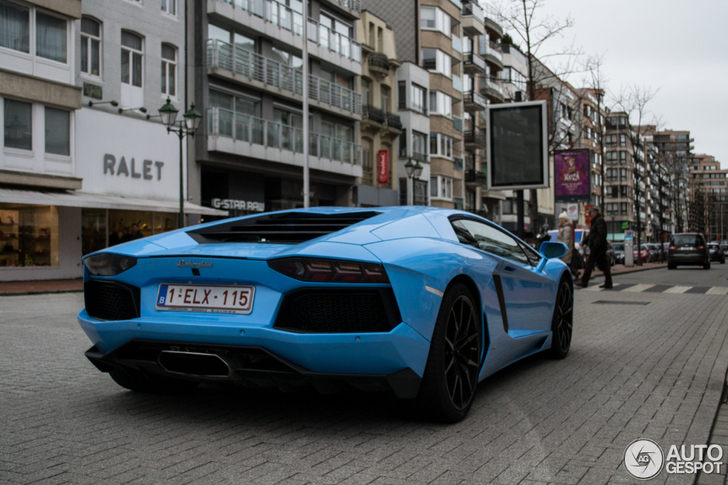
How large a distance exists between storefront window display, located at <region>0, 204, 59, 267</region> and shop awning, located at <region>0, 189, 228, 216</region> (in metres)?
0.87

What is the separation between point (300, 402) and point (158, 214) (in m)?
22.9

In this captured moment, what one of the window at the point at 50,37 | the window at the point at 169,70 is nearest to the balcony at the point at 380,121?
the window at the point at 169,70

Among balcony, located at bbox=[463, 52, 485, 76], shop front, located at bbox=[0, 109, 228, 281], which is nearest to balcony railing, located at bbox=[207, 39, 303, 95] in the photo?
shop front, located at bbox=[0, 109, 228, 281]

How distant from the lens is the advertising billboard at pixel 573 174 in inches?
1042

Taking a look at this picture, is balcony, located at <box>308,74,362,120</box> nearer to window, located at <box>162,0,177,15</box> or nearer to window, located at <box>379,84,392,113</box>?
window, located at <box>379,84,392,113</box>

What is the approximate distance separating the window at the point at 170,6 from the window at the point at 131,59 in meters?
1.78

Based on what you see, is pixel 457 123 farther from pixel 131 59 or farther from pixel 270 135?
pixel 131 59

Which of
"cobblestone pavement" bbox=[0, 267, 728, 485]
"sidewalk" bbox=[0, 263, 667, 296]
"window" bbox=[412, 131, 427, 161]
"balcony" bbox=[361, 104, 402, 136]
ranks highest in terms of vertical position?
"balcony" bbox=[361, 104, 402, 136]

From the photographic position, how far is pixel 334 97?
117 ft

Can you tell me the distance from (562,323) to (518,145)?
11.3 m

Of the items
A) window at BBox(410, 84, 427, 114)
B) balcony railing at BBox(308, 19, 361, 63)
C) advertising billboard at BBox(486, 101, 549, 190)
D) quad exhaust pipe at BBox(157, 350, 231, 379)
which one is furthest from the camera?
window at BBox(410, 84, 427, 114)

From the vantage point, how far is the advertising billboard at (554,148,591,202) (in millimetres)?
26467

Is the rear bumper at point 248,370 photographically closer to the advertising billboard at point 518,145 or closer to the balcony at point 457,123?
the advertising billboard at point 518,145

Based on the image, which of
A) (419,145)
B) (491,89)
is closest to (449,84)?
(419,145)
